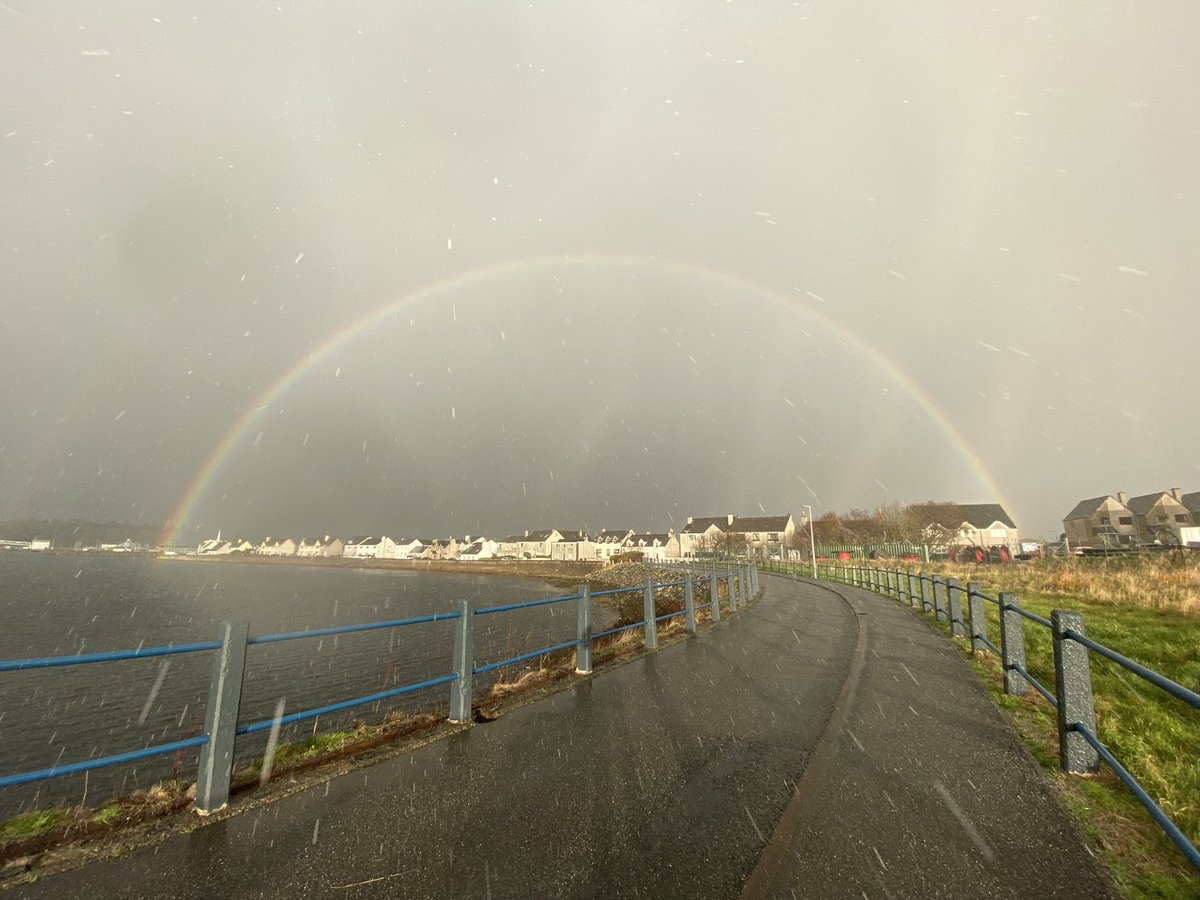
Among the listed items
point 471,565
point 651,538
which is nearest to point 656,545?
point 651,538

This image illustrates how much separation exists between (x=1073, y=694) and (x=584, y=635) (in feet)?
18.6

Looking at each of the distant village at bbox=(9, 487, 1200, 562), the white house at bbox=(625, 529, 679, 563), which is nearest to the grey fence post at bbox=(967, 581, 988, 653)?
the distant village at bbox=(9, 487, 1200, 562)

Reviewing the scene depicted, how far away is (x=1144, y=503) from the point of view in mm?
73938

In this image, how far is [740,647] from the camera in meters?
10.5

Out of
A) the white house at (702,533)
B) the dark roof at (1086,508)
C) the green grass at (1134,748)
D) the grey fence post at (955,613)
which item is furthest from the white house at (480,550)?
the green grass at (1134,748)

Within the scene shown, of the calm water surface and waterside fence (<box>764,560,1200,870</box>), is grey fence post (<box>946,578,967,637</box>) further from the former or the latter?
the calm water surface

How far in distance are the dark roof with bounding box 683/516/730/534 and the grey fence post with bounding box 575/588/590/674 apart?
346 feet

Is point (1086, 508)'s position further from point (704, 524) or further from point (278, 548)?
point (278, 548)

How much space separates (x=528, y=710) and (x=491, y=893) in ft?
12.1

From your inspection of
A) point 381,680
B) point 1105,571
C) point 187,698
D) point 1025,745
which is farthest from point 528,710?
point 1105,571

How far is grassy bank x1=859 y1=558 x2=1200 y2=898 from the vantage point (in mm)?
3178

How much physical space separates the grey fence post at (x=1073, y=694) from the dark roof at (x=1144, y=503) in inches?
3692

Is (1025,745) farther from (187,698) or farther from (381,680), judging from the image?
(187,698)

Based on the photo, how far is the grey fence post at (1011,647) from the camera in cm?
651
